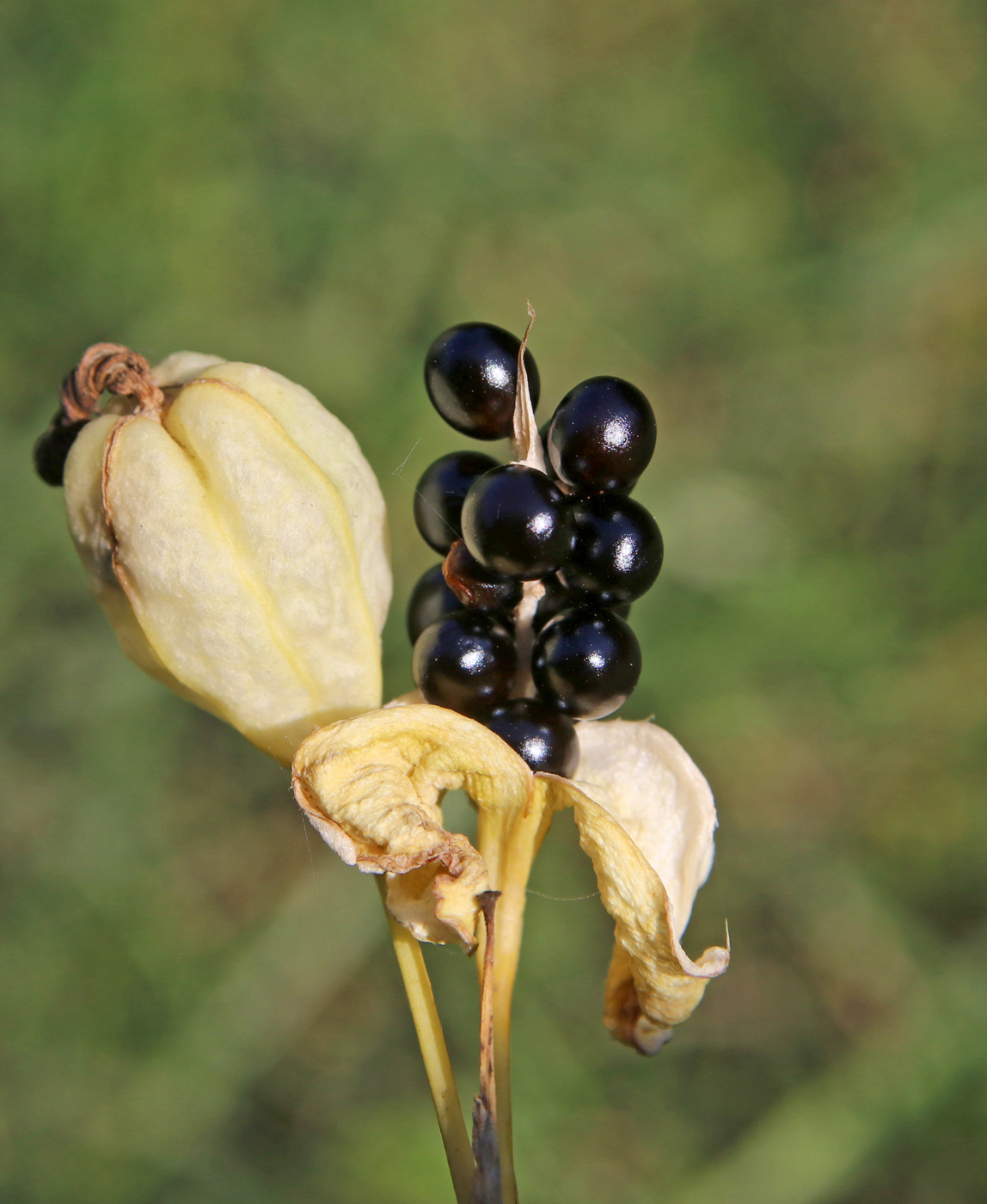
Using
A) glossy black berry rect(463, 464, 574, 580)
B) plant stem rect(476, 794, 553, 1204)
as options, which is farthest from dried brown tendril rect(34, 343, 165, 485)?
plant stem rect(476, 794, 553, 1204)

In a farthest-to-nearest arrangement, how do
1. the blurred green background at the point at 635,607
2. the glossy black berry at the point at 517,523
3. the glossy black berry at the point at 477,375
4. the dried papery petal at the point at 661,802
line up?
1. the blurred green background at the point at 635,607
2. the dried papery petal at the point at 661,802
3. the glossy black berry at the point at 477,375
4. the glossy black berry at the point at 517,523

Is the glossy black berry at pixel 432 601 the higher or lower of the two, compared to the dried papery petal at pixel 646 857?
higher

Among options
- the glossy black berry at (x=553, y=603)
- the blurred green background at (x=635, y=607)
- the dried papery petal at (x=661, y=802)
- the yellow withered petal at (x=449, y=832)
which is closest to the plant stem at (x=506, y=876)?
the yellow withered petal at (x=449, y=832)

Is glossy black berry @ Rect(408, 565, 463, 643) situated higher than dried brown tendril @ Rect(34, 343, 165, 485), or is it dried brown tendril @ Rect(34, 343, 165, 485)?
dried brown tendril @ Rect(34, 343, 165, 485)

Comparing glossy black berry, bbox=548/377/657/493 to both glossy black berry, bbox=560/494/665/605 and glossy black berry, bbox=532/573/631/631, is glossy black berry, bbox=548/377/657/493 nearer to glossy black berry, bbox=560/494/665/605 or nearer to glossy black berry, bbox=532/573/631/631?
glossy black berry, bbox=560/494/665/605

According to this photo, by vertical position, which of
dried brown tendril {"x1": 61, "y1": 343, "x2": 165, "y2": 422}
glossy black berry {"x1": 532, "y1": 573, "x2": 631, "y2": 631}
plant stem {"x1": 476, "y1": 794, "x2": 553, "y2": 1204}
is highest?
dried brown tendril {"x1": 61, "y1": 343, "x2": 165, "y2": 422}

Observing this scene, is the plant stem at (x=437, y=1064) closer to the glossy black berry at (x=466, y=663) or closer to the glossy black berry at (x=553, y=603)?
the glossy black berry at (x=466, y=663)
